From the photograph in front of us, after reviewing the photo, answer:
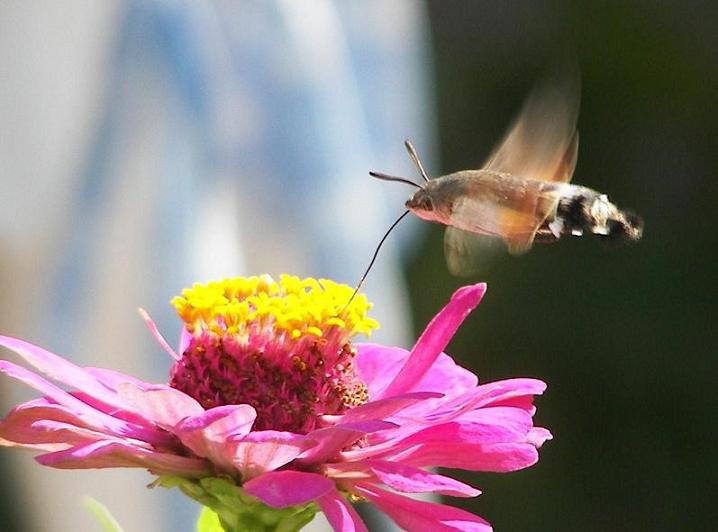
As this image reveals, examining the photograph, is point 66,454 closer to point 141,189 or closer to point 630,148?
point 141,189

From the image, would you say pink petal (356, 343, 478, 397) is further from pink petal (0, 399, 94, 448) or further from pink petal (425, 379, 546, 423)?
pink petal (0, 399, 94, 448)

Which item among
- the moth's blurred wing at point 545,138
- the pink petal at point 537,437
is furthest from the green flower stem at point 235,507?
the moth's blurred wing at point 545,138

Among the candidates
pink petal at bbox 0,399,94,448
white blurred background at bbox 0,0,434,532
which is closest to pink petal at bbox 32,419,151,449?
pink petal at bbox 0,399,94,448

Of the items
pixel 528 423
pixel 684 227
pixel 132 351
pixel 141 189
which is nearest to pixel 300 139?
pixel 141 189

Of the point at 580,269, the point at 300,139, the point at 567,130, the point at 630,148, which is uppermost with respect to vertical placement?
the point at 567,130

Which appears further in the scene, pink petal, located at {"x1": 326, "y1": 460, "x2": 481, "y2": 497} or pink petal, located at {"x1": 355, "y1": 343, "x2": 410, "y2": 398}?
pink petal, located at {"x1": 355, "y1": 343, "x2": 410, "y2": 398}

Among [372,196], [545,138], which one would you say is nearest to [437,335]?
[545,138]

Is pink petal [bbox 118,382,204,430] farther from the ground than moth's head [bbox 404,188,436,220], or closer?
closer
